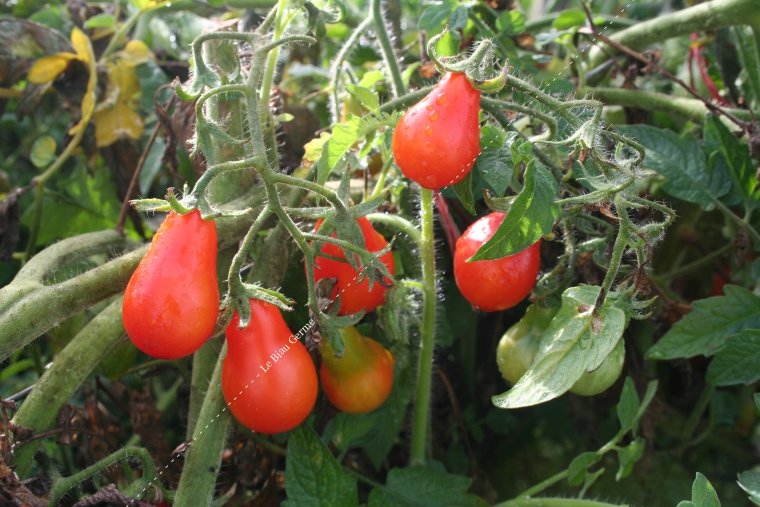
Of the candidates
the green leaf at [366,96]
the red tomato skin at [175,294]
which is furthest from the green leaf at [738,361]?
the red tomato skin at [175,294]

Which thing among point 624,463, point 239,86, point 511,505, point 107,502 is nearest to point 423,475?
point 511,505

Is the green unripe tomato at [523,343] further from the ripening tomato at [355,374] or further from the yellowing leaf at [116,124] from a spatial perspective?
the yellowing leaf at [116,124]

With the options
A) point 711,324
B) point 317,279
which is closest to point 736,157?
point 711,324

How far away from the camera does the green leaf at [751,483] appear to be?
0.70 meters

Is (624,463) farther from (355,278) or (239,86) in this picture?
(239,86)

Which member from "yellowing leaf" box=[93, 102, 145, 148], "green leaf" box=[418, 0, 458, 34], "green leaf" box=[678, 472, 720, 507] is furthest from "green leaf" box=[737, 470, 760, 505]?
"yellowing leaf" box=[93, 102, 145, 148]

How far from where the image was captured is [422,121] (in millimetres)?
641

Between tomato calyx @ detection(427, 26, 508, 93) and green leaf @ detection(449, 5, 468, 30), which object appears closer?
tomato calyx @ detection(427, 26, 508, 93)

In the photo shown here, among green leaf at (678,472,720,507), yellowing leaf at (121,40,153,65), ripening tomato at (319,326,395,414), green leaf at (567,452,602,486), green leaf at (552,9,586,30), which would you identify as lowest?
green leaf at (567,452,602,486)

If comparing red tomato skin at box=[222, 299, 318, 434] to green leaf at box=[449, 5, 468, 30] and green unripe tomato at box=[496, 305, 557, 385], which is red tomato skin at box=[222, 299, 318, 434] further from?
green leaf at box=[449, 5, 468, 30]

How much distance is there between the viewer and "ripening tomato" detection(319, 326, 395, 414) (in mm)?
802

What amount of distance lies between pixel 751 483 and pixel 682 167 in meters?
0.42

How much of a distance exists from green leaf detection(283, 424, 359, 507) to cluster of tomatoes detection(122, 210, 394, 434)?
0.07m

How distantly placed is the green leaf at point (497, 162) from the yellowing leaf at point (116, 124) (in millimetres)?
707
